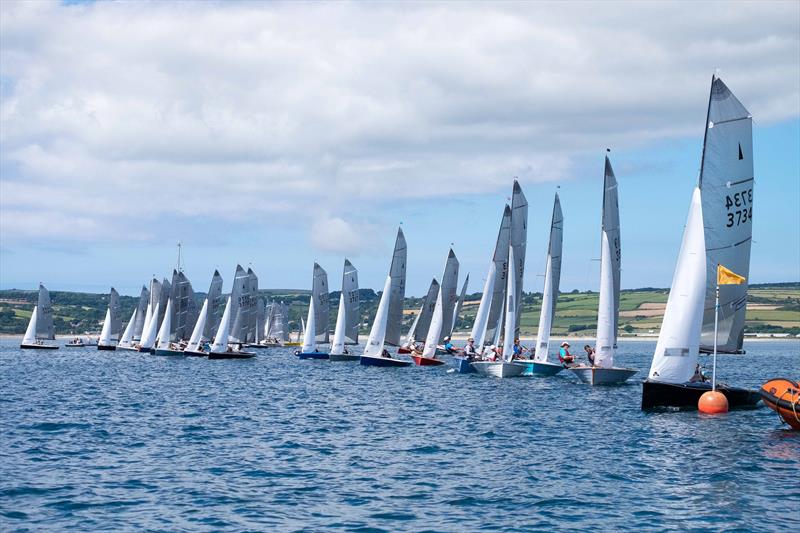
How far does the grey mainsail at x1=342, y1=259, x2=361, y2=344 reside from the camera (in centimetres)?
9156

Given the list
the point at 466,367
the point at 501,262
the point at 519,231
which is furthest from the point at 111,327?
the point at 519,231

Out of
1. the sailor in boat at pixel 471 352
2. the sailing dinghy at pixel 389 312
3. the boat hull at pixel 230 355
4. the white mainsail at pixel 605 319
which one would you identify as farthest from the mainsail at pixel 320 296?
the white mainsail at pixel 605 319

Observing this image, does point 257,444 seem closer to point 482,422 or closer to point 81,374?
point 482,422

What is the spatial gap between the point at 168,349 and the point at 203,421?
2676 inches

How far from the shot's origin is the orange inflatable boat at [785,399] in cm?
3469

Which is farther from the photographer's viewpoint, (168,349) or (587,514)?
(168,349)

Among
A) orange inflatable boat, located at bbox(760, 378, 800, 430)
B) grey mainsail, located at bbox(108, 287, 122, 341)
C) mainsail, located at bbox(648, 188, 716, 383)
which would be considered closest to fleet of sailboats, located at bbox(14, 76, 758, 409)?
mainsail, located at bbox(648, 188, 716, 383)

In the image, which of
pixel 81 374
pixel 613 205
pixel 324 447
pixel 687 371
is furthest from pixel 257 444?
pixel 81 374

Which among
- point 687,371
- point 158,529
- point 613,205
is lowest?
point 158,529

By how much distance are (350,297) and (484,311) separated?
21469 millimetres

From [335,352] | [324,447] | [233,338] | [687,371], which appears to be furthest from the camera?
[233,338]

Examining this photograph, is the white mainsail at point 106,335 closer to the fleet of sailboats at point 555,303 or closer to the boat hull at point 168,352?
the fleet of sailboats at point 555,303

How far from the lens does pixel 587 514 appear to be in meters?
22.3

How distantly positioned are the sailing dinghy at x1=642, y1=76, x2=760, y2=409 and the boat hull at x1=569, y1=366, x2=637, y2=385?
14.0 meters
